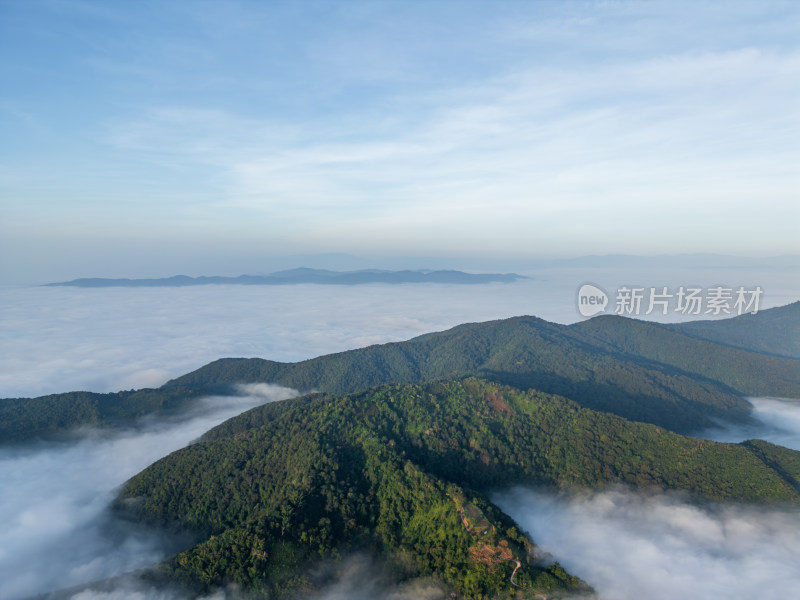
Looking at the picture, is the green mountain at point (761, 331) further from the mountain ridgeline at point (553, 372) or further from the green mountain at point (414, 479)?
the green mountain at point (414, 479)

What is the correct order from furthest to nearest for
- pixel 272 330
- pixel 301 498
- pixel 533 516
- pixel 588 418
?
pixel 272 330
pixel 588 418
pixel 533 516
pixel 301 498

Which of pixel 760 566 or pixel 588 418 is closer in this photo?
pixel 760 566

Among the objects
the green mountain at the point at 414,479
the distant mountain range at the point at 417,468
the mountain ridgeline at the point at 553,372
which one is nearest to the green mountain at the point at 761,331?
the mountain ridgeline at the point at 553,372

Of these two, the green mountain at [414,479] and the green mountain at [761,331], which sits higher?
the green mountain at [761,331]

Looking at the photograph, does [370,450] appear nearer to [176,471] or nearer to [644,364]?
[176,471]

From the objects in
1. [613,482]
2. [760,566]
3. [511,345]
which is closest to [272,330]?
[511,345]

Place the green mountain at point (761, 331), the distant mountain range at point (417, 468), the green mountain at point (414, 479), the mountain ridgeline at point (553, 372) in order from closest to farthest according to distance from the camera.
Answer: the green mountain at point (414, 479), the distant mountain range at point (417, 468), the mountain ridgeline at point (553, 372), the green mountain at point (761, 331)
